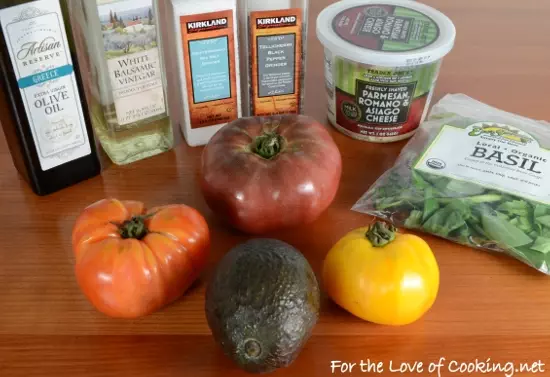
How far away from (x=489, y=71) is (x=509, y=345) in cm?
56

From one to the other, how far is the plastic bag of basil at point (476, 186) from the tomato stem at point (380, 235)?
14 centimetres

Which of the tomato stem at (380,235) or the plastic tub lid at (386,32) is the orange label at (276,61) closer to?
the plastic tub lid at (386,32)

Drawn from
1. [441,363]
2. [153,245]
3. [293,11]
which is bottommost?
[441,363]

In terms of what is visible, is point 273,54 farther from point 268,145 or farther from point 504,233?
Answer: point 504,233

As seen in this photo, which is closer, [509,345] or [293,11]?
[509,345]

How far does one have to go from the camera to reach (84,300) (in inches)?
26.5

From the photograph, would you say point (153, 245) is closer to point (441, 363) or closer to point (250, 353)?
point (250, 353)

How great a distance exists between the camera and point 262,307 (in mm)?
551

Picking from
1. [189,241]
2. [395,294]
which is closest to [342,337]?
[395,294]

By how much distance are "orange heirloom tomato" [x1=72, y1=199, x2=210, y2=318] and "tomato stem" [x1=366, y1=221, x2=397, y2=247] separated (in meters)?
0.17

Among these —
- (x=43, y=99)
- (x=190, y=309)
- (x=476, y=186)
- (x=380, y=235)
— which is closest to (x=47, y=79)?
(x=43, y=99)

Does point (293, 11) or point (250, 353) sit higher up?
point (293, 11)

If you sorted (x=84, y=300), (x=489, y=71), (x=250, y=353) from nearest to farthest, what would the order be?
(x=250, y=353) < (x=84, y=300) < (x=489, y=71)

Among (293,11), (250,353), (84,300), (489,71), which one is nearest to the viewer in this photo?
(250,353)
